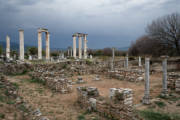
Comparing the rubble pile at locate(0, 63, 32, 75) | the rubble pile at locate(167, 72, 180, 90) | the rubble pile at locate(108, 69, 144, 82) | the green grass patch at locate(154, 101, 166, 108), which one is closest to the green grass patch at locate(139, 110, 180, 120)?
the green grass patch at locate(154, 101, 166, 108)

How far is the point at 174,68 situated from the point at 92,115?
21.4 metres

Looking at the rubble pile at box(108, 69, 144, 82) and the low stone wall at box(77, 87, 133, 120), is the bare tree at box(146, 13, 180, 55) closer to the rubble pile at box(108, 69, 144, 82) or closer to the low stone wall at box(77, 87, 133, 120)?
the rubble pile at box(108, 69, 144, 82)

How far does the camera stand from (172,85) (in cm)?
1194

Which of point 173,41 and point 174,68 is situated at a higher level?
point 173,41

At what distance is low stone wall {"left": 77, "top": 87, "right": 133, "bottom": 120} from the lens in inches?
232

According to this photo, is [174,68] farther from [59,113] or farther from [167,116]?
[59,113]

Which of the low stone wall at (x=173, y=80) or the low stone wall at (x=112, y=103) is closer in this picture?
the low stone wall at (x=112, y=103)

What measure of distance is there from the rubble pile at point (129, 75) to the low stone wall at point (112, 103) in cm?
892

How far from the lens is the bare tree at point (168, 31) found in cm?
2391

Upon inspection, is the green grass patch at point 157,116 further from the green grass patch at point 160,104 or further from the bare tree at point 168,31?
the bare tree at point 168,31

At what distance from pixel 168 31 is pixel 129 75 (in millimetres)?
14376

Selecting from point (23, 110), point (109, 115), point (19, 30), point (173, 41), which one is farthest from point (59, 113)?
point (173, 41)

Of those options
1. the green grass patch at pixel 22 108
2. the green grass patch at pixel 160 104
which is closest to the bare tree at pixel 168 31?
the green grass patch at pixel 160 104

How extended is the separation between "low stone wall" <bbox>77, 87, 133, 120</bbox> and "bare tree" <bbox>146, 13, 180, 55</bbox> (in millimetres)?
21731
